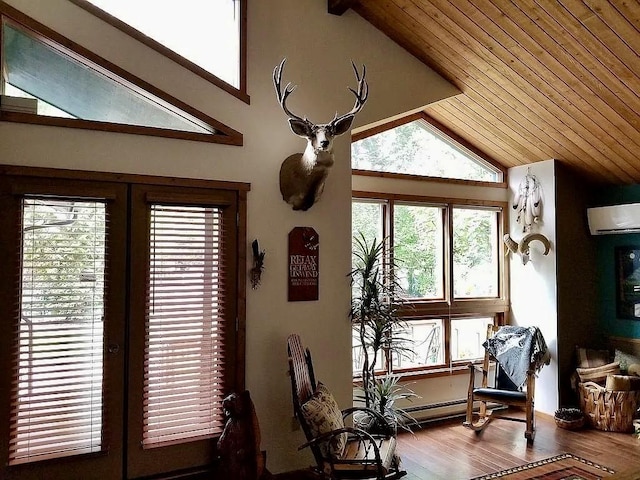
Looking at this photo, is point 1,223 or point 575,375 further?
point 575,375

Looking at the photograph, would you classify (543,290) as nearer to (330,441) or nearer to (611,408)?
(611,408)

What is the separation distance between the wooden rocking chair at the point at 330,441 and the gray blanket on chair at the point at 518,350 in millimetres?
1851

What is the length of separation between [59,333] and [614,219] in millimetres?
4972

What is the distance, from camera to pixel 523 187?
17.7ft

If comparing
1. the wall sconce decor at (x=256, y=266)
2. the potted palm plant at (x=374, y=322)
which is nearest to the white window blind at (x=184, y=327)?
the wall sconce decor at (x=256, y=266)

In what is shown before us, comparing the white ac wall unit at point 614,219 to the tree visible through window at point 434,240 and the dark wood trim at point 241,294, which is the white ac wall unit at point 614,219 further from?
the dark wood trim at point 241,294

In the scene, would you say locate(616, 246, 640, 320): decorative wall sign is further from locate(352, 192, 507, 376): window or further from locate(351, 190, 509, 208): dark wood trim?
locate(351, 190, 509, 208): dark wood trim

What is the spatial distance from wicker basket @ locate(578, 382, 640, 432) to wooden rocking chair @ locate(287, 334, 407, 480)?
2527mm

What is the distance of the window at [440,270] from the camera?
16.1 ft

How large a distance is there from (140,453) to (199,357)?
2.25 feet

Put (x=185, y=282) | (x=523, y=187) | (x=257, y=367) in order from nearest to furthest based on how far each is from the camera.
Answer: (x=185, y=282) → (x=257, y=367) → (x=523, y=187)

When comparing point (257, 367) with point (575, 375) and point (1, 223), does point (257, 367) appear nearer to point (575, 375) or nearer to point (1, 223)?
point (1, 223)

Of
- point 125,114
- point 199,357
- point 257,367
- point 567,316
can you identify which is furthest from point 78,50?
point 567,316

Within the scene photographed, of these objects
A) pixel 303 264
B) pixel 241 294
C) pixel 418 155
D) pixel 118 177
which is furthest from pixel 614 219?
pixel 118 177
